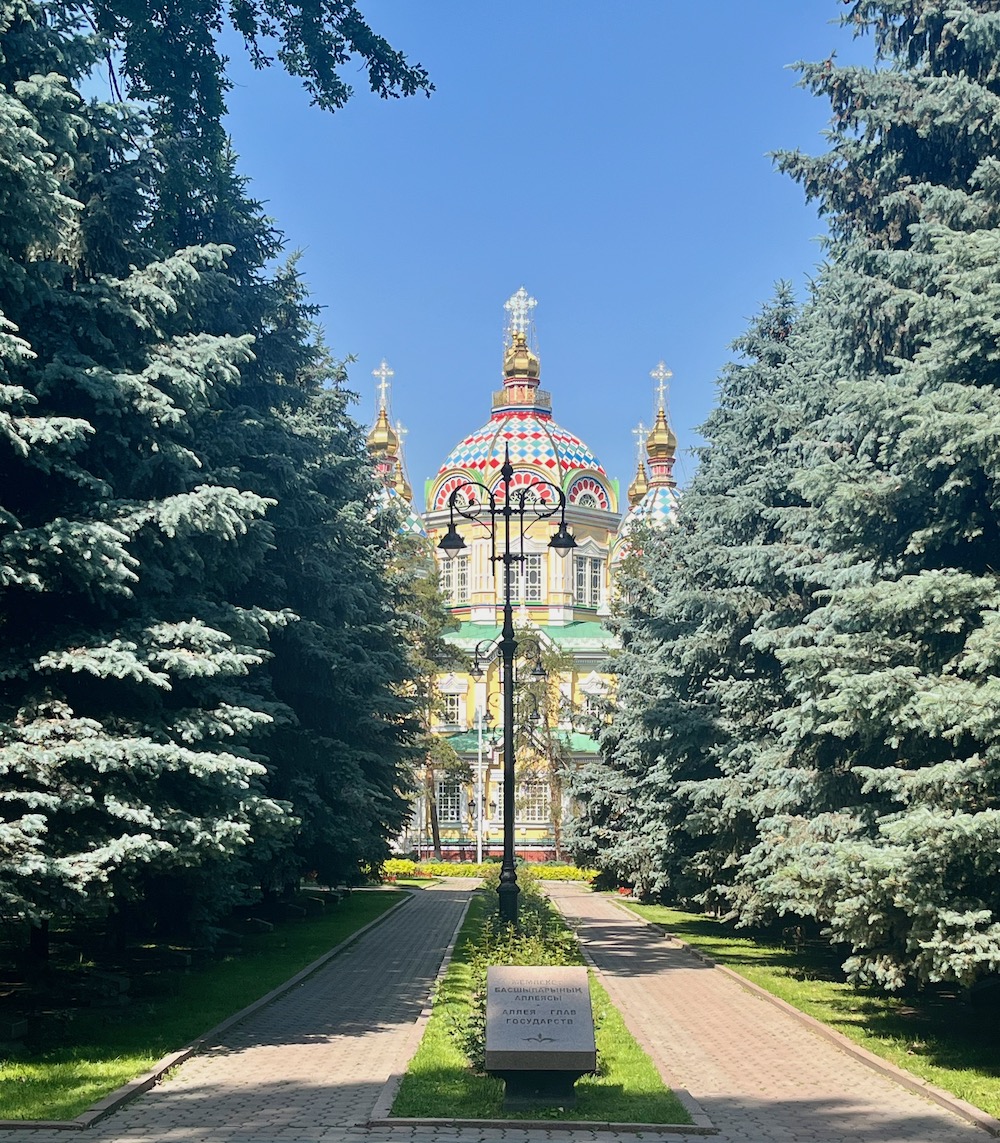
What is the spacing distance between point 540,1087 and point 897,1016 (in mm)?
6148

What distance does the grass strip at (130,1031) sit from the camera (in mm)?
9547

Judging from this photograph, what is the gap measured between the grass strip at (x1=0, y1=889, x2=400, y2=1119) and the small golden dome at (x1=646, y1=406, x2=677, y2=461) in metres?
55.4

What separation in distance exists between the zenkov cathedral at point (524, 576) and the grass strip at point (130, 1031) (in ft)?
119

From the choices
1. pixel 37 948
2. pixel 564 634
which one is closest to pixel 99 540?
pixel 37 948

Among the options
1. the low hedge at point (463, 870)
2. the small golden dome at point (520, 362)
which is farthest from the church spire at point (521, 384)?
the low hedge at point (463, 870)

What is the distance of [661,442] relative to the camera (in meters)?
73.4

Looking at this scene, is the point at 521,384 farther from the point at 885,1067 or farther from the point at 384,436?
the point at 885,1067

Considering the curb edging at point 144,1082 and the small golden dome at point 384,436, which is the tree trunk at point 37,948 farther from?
the small golden dome at point 384,436

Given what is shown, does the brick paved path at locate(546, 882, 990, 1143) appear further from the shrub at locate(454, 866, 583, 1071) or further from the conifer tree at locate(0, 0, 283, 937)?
the conifer tree at locate(0, 0, 283, 937)

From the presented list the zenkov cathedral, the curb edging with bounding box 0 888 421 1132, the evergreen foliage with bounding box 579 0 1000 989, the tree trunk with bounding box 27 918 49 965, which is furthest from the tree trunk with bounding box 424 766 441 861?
the tree trunk with bounding box 27 918 49 965

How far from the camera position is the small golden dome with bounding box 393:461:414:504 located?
70.1 metres

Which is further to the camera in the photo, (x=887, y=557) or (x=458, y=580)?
(x=458, y=580)

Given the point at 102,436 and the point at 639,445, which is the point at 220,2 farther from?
the point at 639,445

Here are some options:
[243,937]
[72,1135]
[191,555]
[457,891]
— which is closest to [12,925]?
[191,555]
